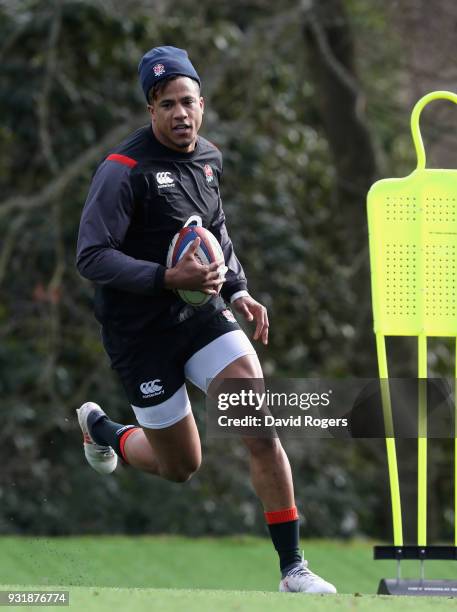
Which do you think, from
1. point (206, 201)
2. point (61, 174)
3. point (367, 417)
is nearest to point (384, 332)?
point (367, 417)

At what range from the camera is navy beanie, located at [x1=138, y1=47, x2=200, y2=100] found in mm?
6414

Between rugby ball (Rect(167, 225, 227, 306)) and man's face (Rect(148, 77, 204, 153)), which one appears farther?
man's face (Rect(148, 77, 204, 153))

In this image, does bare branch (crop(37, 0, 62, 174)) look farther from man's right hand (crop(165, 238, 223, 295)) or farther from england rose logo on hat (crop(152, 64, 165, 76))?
man's right hand (crop(165, 238, 223, 295))

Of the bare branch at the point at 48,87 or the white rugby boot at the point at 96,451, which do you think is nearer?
the white rugby boot at the point at 96,451

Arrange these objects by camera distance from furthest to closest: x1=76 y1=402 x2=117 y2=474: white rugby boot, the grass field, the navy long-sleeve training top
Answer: the grass field < x1=76 y1=402 x2=117 y2=474: white rugby boot < the navy long-sleeve training top

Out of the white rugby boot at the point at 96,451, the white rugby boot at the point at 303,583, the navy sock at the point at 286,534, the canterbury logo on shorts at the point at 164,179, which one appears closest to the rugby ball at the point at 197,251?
the canterbury logo on shorts at the point at 164,179

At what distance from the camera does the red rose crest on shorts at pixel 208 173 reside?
6582mm

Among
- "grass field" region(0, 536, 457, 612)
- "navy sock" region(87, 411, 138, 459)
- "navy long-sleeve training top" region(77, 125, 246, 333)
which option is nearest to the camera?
"navy long-sleeve training top" region(77, 125, 246, 333)

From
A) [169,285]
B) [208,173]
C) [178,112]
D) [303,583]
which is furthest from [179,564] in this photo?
[178,112]

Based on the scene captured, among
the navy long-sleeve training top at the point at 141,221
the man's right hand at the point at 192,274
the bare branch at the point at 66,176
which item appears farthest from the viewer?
the bare branch at the point at 66,176

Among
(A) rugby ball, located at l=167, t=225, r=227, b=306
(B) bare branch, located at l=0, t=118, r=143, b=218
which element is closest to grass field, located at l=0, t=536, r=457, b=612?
(A) rugby ball, located at l=167, t=225, r=227, b=306

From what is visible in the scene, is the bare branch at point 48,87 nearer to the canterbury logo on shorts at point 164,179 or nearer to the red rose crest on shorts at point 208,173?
the red rose crest on shorts at point 208,173

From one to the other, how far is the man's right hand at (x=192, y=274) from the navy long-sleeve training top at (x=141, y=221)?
0.05 metres

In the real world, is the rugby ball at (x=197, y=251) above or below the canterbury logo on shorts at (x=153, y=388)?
above
